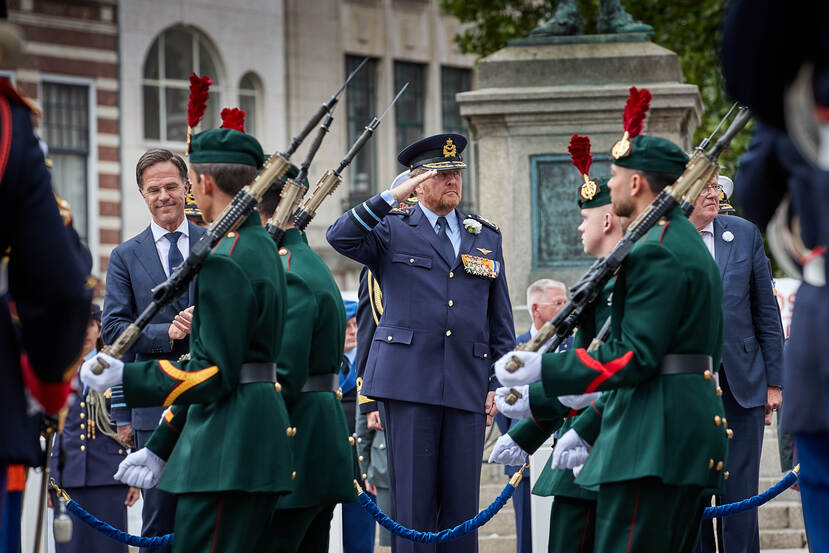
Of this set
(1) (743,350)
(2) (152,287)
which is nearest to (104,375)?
(2) (152,287)

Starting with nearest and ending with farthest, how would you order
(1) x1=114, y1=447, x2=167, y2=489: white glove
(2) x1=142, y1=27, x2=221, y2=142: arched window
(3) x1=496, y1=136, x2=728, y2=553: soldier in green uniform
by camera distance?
(3) x1=496, y1=136, x2=728, y2=553: soldier in green uniform → (1) x1=114, y1=447, x2=167, y2=489: white glove → (2) x1=142, y1=27, x2=221, y2=142: arched window

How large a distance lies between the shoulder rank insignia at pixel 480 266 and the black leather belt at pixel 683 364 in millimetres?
2399

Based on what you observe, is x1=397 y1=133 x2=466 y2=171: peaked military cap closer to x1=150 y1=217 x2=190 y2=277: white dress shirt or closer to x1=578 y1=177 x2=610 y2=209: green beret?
x1=150 y1=217 x2=190 y2=277: white dress shirt

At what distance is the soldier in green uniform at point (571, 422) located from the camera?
5852 mm

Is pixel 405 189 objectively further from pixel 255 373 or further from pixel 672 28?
pixel 672 28

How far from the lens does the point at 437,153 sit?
7.68 metres

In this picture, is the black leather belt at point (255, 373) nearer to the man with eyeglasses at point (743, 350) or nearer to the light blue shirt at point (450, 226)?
the light blue shirt at point (450, 226)

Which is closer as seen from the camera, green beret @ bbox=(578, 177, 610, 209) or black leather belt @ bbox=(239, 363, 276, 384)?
black leather belt @ bbox=(239, 363, 276, 384)

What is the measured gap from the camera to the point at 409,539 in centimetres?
719

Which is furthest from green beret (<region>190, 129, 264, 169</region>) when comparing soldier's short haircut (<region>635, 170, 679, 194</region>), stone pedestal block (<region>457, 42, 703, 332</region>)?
stone pedestal block (<region>457, 42, 703, 332</region>)

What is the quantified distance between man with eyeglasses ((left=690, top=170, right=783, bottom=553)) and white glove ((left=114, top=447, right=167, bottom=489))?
3.05m

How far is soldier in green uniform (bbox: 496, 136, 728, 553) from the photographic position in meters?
5.22

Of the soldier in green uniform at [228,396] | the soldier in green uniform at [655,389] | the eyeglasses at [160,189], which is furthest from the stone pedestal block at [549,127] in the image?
the soldier in green uniform at [228,396]

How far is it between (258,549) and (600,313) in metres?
1.60
